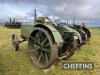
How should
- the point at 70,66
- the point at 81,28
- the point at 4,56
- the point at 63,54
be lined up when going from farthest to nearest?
the point at 81,28, the point at 4,56, the point at 63,54, the point at 70,66

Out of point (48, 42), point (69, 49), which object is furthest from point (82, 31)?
point (48, 42)

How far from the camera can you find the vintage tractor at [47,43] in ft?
30.2

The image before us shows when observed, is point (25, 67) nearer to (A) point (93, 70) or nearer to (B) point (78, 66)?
(B) point (78, 66)

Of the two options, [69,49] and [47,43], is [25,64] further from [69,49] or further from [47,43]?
[69,49]

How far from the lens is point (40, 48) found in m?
9.91

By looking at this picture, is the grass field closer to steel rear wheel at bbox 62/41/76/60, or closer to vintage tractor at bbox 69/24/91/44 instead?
steel rear wheel at bbox 62/41/76/60

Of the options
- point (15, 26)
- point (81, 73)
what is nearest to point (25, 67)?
point (81, 73)

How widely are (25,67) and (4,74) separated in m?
1.06

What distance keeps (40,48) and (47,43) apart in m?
0.41

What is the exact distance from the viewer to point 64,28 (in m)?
10.5

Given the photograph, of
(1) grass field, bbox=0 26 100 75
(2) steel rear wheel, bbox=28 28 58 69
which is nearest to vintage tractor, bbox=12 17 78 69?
(2) steel rear wheel, bbox=28 28 58 69

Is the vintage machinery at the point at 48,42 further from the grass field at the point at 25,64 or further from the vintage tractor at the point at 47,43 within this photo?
the grass field at the point at 25,64

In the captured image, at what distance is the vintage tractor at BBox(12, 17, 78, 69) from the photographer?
920 centimetres

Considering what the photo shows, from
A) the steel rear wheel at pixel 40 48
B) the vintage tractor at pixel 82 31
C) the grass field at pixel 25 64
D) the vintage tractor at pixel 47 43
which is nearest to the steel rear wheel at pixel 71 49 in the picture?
→ the vintage tractor at pixel 47 43
